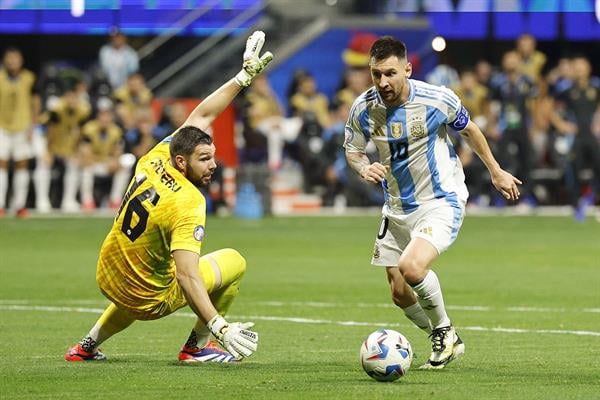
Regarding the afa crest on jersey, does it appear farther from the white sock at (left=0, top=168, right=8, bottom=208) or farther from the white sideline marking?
the white sock at (left=0, top=168, right=8, bottom=208)

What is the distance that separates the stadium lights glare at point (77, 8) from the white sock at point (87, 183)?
581 centimetres

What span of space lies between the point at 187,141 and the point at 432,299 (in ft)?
6.50

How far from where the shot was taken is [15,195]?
2906 cm

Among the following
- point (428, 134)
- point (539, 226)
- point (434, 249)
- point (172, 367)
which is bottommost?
point (539, 226)

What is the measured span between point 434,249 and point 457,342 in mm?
658

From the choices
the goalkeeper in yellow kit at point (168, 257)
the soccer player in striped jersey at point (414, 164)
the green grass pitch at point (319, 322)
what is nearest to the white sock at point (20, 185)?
the green grass pitch at point (319, 322)

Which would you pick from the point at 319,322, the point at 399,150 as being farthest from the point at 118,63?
the point at 399,150

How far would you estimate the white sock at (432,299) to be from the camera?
9906mm

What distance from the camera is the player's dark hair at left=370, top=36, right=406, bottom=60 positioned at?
9.94m

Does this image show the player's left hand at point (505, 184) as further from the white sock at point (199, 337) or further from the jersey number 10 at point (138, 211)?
the jersey number 10 at point (138, 211)

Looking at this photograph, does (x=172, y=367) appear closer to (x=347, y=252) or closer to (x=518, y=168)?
(x=347, y=252)

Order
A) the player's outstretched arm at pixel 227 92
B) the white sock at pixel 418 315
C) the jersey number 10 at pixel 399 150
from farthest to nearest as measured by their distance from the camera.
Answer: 1. the player's outstretched arm at pixel 227 92
2. the white sock at pixel 418 315
3. the jersey number 10 at pixel 399 150

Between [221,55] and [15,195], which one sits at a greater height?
[221,55]

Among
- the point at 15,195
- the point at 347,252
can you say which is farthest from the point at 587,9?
the point at 347,252
